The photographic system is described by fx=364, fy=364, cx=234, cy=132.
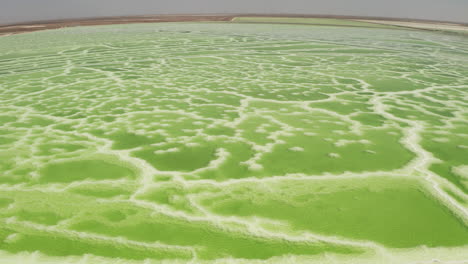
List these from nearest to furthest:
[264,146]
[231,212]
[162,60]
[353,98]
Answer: [231,212] → [264,146] → [353,98] → [162,60]

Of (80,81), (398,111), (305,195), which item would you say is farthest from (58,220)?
(80,81)

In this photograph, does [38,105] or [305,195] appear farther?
[38,105]

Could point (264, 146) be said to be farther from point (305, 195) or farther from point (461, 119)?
point (461, 119)

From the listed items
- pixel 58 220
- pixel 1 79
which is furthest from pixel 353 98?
pixel 1 79

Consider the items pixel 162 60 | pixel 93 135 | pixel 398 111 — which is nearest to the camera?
pixel 93 135

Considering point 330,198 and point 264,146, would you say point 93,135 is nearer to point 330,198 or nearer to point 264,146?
point 264,146

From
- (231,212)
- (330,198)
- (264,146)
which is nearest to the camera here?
(231,212)
